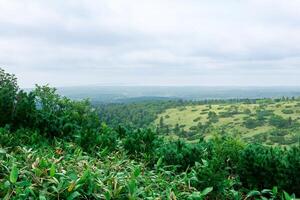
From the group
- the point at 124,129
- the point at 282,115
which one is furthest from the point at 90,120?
Answer: the point at 282,115

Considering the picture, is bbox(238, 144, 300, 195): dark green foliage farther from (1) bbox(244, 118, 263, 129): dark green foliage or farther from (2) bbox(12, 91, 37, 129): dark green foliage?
(1) bbox(244, 118, 263, 129): dark green foliage

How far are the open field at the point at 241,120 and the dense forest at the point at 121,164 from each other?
76.7 meters

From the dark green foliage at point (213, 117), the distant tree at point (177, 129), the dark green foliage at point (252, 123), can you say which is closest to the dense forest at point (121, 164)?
the distant tree at point (177, 129)

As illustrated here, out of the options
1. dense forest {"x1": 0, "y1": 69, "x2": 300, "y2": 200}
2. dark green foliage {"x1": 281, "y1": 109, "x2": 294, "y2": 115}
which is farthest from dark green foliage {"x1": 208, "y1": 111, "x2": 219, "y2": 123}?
dense forest {"x1": 0, "y1": 69, "x2": 300, "y2": 200}

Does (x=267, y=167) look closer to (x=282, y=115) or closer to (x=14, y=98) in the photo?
(x=14, y=98)

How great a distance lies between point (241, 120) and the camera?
107m

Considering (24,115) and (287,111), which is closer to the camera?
(24,115)

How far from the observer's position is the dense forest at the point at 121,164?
4.71 meters

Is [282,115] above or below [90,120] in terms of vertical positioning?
below

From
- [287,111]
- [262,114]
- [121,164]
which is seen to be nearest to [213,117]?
[262,114]

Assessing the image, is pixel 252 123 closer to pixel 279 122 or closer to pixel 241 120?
pixel 241 120

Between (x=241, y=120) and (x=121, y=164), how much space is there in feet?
338

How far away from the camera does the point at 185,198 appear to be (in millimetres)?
5242

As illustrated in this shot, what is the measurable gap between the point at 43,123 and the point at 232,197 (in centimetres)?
561
